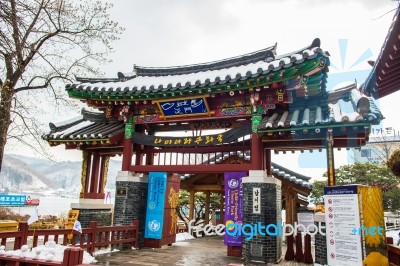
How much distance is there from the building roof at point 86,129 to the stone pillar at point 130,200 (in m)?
1.61

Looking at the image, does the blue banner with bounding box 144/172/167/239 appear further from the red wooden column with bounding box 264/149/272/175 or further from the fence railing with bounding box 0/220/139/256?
the red wooden column with bounding box 264/149/272/175

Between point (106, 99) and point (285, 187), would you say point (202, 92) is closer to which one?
point (106, 99)

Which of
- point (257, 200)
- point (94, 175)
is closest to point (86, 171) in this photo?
point (94, 175)

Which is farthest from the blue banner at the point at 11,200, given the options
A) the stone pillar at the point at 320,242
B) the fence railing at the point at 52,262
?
the stone pillar at the point at 320,242

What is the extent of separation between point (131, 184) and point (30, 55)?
17.8 ft

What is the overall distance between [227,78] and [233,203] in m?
4.34

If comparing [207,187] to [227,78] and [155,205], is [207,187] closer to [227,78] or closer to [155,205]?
[155,205]

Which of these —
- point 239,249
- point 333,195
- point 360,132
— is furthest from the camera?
point 239,249

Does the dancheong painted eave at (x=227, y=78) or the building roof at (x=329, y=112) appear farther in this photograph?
the dancheong painted eave at (x=227, y=78)

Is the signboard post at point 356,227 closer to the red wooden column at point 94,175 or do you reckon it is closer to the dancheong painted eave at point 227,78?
the dancheong painted eave at point 227,78

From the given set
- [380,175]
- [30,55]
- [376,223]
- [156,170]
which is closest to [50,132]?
[30,55]

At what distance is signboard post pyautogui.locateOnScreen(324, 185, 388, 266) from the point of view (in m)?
5.39

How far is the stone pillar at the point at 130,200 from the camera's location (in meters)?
11.0

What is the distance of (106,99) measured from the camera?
37.1ft
